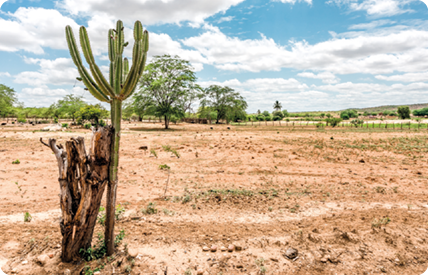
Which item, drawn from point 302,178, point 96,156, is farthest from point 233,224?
point 302,178

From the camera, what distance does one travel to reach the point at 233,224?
500 centimetres

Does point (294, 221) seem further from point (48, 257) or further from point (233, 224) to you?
point (48, 257)

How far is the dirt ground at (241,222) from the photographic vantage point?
3610 millimetres

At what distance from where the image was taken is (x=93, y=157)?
334 centimetres

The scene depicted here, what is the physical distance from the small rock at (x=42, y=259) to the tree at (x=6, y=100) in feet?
173

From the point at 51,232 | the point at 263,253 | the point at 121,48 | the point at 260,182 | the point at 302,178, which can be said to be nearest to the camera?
the point at 121,48

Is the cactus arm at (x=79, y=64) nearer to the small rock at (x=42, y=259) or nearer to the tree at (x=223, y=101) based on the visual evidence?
the small rock at (x=42, y=259)

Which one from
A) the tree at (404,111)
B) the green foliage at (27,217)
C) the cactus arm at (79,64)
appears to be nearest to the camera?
the cactus arm at (79,64)

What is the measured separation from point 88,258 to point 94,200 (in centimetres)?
86

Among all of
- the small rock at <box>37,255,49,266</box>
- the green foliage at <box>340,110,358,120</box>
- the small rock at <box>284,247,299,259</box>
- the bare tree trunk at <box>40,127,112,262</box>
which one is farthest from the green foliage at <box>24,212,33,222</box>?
Result: the green foliage at <box>340,110,358,120</box>

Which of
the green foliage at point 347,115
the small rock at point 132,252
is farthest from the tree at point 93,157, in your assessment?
the green foliage at point 347,115

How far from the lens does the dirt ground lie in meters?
3.61

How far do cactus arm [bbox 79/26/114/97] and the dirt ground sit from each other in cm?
253

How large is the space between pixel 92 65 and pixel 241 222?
4.08 meters
